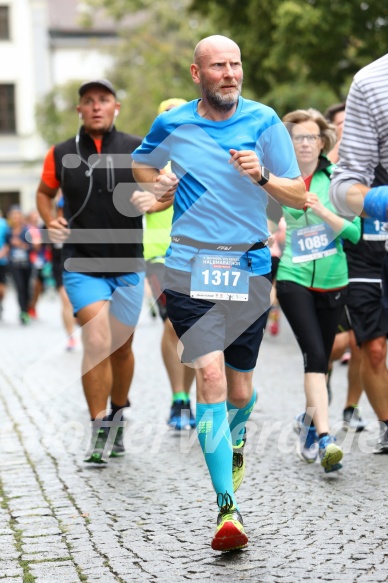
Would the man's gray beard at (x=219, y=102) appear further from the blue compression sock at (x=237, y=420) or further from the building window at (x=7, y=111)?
the building window at (x=7, y=111)

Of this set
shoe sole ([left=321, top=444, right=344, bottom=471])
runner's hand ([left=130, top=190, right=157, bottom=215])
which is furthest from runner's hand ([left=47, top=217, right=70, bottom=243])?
shoe sole ([left=321, top=444, right=344, bottom=471])

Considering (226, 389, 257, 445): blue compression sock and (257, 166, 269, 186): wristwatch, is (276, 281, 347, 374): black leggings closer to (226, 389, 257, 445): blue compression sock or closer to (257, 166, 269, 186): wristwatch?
(226, 389, 257, 445): blue compression sock

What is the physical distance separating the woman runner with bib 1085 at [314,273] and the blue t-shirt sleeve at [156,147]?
4.67 ft

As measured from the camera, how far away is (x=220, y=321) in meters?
5.32

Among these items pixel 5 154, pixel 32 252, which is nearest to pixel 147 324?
pixel 32 252

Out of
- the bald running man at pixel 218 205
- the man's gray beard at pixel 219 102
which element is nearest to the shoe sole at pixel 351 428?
the bald running man at pixel 218 205

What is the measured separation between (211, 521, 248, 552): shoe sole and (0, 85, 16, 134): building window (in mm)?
49658

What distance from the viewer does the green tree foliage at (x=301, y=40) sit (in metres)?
15.9

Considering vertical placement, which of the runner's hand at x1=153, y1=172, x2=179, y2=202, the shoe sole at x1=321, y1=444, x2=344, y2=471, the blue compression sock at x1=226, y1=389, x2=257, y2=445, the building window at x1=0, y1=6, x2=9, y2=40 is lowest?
the shoe sole at x1=321, y1=444, x2=344, y2=471

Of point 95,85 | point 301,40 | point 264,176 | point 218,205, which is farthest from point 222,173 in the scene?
point 301,40

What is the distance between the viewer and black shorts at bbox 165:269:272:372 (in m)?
5.23

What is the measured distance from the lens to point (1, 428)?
8.80m

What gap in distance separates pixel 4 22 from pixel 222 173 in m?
50.5

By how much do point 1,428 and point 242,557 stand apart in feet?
13.8
